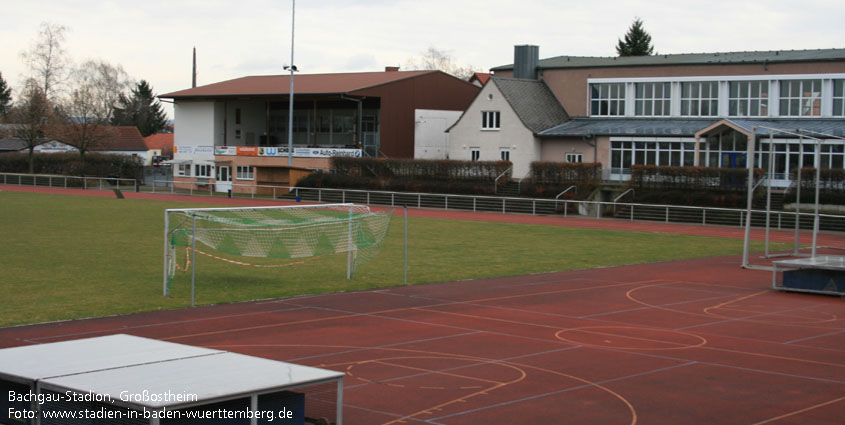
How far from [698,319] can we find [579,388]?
21.8ft

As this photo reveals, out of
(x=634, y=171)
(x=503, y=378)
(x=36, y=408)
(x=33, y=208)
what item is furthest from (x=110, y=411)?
(x=634, y=171)

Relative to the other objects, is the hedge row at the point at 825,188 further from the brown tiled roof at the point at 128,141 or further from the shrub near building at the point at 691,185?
the brown tiled roof at the point at 128,141

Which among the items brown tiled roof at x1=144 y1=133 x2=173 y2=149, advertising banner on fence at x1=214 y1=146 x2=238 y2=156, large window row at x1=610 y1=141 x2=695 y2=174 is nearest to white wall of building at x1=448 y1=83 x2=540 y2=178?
large window row at x1=610 y1=141 x2=695 y2=174

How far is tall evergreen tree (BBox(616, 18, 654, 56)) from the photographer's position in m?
90.2

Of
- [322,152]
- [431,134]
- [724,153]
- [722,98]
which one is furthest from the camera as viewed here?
[431,134]

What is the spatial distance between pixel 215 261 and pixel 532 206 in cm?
2740

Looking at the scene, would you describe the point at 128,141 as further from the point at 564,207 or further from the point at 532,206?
the point at 564,207

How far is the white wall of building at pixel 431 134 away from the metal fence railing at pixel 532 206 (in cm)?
1203

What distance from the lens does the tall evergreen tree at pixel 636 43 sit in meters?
90.2

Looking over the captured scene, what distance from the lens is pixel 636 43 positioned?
3563 inches

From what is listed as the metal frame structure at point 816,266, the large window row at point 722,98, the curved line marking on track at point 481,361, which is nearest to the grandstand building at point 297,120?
the large window row at point 722,98

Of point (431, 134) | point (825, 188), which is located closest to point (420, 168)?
point (431, 134)

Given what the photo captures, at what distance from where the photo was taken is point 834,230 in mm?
40469

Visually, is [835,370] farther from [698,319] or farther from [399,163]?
[399,163]
